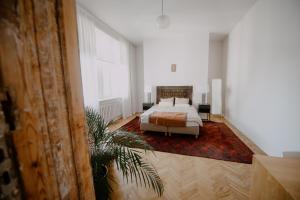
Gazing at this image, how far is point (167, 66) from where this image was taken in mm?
4824

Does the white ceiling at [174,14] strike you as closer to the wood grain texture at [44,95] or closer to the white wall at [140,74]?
the white wall at [140,74]

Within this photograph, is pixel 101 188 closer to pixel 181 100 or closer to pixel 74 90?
pixel 74 90

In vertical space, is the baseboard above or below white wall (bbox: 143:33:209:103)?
below

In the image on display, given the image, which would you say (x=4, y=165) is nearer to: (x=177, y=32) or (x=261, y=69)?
(x=261, y=69)

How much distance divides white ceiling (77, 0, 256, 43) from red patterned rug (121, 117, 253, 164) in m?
2.59

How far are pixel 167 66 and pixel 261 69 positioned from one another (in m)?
2.87

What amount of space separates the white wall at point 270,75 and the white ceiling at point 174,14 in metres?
0.46

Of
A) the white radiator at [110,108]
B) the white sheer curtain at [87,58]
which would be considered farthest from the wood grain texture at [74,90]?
the white radiator at [110,108]

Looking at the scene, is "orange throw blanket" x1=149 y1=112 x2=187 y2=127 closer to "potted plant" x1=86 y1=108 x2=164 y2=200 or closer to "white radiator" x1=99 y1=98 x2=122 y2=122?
"white radiator" x1=99 y1=98 x2=122 y2=122

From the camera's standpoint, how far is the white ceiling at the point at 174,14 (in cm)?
267

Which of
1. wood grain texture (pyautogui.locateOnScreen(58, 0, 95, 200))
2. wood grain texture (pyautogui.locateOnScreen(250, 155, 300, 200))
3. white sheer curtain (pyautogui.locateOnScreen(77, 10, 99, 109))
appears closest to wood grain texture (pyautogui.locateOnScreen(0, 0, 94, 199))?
wood grain texture (pyautogui.locateOnScreen(58, 0, 95, 200))

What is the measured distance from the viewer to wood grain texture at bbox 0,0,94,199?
0.33 meters

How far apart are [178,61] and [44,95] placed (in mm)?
4709

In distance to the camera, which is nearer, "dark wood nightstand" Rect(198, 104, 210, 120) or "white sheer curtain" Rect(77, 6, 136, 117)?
"white sheer curtain" Rect(77, 6, 136, 117)
